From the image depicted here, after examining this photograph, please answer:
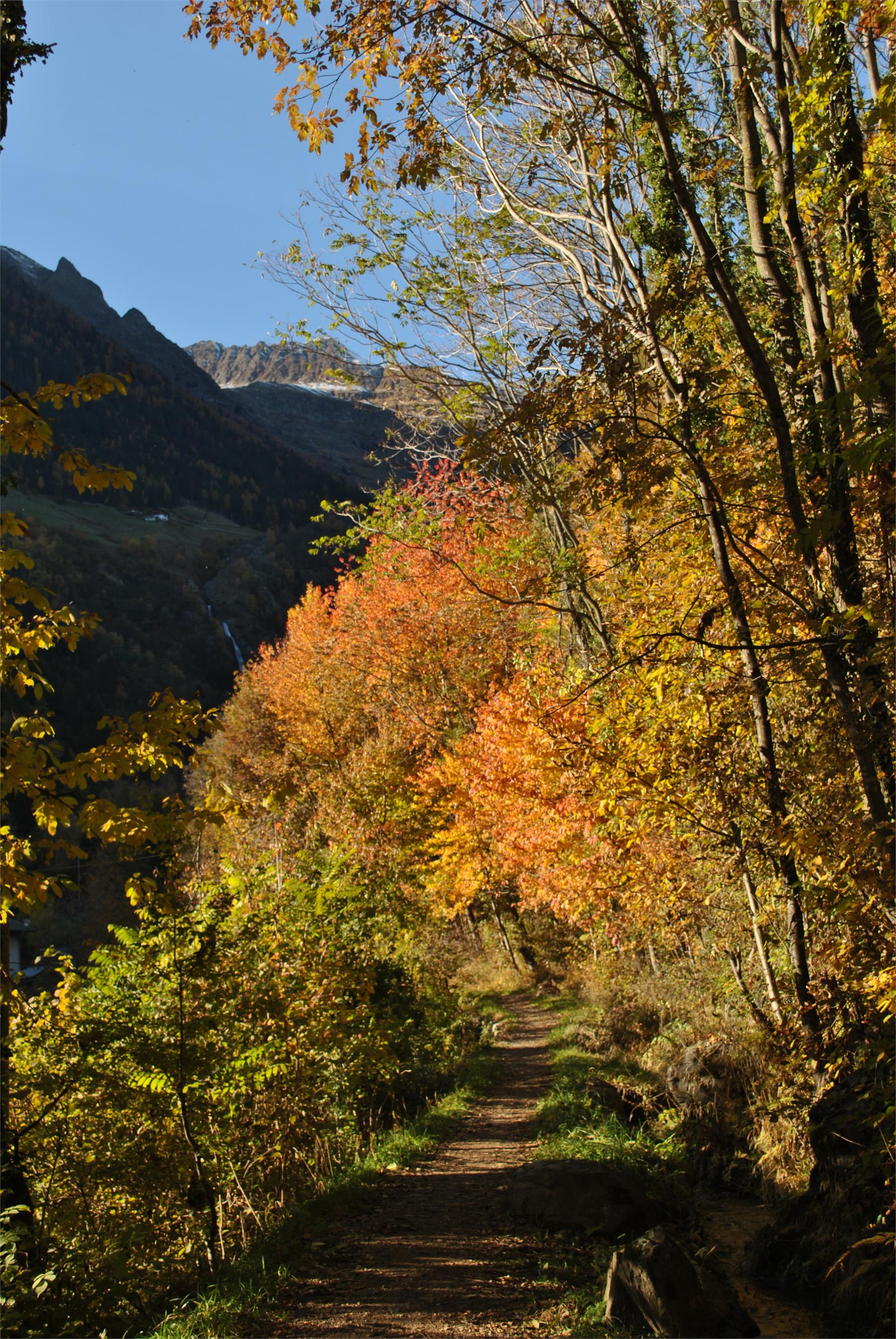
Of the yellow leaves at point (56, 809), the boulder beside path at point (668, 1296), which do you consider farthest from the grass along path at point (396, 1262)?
the yellow leaves at point (56, 809)

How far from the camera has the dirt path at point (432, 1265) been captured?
4637mm

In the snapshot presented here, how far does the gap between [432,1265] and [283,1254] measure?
1034 millimetres

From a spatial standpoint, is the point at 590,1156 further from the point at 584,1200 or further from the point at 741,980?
the point at 741,980

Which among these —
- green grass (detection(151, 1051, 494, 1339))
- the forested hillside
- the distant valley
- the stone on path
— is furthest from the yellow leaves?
the distant valley

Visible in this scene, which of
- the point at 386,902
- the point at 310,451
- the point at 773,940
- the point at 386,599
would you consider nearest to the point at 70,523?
the point at 310,451

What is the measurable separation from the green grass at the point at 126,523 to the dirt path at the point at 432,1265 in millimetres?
91271

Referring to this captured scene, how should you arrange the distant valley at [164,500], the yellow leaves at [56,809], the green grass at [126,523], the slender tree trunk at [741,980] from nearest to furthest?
the yellow leaves at [56,809], the slender tree trunk at [741,980], the distant valley at [164,500], the green grass at [126,523]

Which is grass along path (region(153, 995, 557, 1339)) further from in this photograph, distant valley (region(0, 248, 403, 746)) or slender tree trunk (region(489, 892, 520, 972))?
distant valley (region(0, 248, 403, 746))

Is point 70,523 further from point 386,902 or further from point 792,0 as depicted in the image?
point 792,0

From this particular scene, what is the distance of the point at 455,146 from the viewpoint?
10.4m

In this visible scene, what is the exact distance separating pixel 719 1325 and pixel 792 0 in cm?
798

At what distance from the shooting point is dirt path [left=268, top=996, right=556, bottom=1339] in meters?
4.64

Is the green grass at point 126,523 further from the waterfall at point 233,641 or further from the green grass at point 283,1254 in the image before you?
the green grass at point 283,1254

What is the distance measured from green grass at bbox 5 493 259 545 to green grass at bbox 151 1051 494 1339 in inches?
3568
